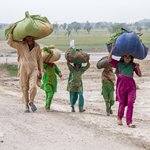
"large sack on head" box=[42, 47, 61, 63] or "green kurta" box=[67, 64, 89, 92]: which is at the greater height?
"large sack on head" box=[42, 47, 61, 63]

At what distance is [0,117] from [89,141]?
2810 mm

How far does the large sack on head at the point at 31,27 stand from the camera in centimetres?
1148

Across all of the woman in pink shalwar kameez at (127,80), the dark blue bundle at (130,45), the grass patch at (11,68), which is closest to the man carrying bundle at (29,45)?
the woman in pink shalwar kameez at (127,80)

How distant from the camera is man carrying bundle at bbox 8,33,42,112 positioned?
474 inches

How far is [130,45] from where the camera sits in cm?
998

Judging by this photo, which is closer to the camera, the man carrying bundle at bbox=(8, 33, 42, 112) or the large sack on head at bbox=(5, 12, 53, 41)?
the large sack on head at bbox=(5, 12, 53, 41)

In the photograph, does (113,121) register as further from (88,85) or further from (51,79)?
(88,85)

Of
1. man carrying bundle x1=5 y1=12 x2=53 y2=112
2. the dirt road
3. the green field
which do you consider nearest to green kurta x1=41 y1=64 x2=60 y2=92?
man carrying bundle x1=5 y1=12 x2=53 y2=112

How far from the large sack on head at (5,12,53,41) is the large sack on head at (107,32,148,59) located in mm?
2085

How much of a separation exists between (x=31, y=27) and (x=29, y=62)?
0.96m

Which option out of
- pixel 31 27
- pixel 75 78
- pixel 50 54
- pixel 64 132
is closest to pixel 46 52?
pixel 50 54

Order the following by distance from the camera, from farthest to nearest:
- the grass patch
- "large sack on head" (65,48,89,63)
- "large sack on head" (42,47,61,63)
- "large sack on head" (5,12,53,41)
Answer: the grass patch
"large sack on head" (42,47,61,63)
"large sack on head" (65,48,89,63)
"large sack on head" (5,12,53,41)

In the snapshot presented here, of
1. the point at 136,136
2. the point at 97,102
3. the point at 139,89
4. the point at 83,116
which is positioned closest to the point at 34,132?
the point at 136,136

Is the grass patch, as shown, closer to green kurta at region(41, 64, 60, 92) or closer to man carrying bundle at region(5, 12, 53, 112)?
green kurta at region(41, 64, 60, 92)
